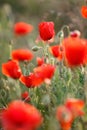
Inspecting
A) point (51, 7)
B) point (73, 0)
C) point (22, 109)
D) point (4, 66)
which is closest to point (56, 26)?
point (73, 0)

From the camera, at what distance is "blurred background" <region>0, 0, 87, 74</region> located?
4551 mm

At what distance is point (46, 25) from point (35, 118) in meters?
0.90

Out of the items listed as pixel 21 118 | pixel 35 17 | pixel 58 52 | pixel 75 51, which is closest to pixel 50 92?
pixel 58 52

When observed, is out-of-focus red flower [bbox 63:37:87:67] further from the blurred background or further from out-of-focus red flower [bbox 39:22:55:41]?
the blurred background

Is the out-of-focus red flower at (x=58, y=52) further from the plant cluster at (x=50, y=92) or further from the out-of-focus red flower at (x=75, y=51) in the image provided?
the out-of-focus red flower at (x=75, y=51)

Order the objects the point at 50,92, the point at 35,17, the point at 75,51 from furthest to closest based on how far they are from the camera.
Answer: the point at 35,17
the point at 50,92
the point at 75,51

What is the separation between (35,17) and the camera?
22.9ft

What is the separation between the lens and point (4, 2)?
778 centimetres

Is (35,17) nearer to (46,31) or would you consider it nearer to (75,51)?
(46,31)

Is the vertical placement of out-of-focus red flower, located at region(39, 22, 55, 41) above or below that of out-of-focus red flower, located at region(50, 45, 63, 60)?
above

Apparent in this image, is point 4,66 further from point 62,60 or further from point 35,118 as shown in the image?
point 35,118

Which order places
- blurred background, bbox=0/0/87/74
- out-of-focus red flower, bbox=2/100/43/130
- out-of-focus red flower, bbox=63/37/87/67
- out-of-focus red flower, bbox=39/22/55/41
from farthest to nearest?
blurred background, bbox=0/0/87/74, out-of-focus red flower, bbox=39/22/55/41, out-of-focus red flower, bbox=63/37/87/67, out-of-focus red flower, bbox=2/100/43/130

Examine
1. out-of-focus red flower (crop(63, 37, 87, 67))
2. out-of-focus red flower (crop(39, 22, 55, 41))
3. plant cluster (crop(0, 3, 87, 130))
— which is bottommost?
plant cluster (crop(0, 3, 87, 130))

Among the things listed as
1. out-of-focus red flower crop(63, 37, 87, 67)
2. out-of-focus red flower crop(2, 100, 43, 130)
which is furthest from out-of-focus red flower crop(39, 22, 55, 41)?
out-of-focus red flower crop(2, 100, 43, 130)
